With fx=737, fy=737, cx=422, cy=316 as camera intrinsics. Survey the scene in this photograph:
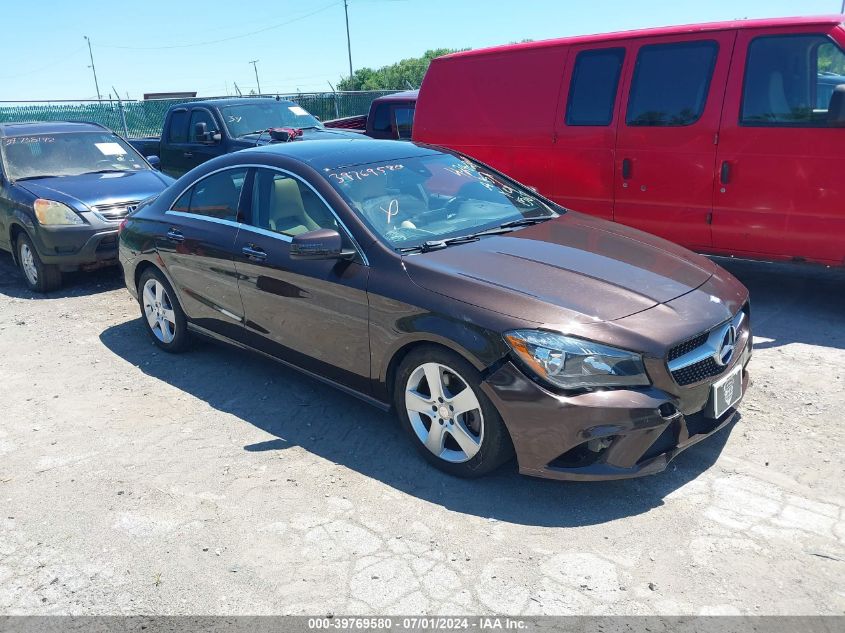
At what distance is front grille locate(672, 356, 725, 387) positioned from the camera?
3393mm

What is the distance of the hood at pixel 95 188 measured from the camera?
25.6ft

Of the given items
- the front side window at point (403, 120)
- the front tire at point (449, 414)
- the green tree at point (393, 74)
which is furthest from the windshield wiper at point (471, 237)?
the green tree at point (393, 74)

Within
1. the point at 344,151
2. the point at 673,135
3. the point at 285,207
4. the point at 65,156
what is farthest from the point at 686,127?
the point at 65,156

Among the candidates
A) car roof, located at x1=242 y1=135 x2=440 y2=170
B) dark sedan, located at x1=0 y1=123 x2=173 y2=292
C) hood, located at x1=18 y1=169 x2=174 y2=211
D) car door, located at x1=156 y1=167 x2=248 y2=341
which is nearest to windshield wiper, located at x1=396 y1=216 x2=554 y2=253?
car roof, located at x1=242 y1=135 x2=440 y2=170

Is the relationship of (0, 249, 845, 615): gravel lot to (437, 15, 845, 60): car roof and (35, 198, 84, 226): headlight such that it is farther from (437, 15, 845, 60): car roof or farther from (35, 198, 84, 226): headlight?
(35, 198, 84, 226): headlight

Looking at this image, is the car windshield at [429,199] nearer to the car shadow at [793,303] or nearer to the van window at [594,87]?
the van window at [594,87]

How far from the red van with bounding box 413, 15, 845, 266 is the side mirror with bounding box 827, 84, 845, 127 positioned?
0.01m

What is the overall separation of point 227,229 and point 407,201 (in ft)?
4.29

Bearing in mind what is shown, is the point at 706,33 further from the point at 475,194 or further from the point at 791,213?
the point at 475,194

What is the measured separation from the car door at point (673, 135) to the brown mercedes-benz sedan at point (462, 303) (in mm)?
1807

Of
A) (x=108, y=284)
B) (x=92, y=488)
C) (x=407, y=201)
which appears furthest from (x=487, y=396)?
(x=108, y=284)

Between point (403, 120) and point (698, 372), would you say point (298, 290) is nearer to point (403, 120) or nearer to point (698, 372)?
point (698, 372)

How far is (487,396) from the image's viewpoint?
3.43 metres

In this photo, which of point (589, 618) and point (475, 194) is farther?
point (475, 194)
